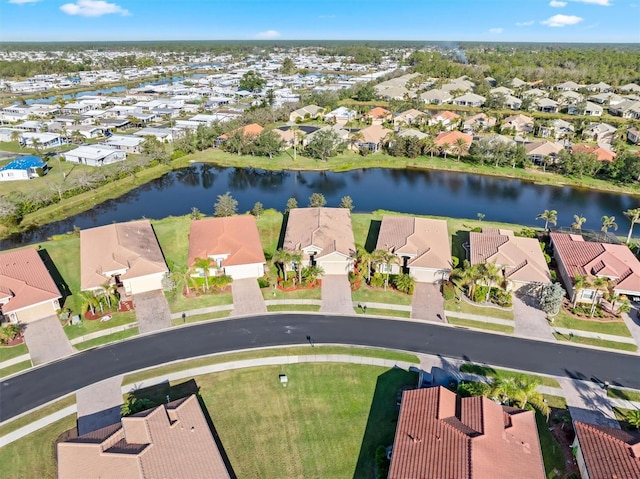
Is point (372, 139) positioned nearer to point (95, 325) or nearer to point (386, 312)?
point (386, 312)

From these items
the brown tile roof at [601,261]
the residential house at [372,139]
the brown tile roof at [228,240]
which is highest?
the residential house at [372,139]

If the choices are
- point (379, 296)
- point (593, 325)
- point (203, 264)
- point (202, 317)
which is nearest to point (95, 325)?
point (202, 317)

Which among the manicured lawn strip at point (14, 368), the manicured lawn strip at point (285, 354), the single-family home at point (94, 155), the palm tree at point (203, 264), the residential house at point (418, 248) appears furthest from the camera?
the single-family home at point (94, 155)

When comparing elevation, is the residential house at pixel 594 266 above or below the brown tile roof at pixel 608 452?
above

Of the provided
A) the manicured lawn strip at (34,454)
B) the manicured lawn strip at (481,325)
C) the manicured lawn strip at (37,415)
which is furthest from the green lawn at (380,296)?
the manicured lawn strip at (34,454)

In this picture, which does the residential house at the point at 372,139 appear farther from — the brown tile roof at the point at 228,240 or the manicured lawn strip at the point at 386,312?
the manicured lawn strip at the point at 386,312

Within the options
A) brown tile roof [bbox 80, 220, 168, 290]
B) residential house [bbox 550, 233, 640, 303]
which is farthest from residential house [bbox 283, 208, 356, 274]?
residential house [bbox 550, 233, 640, 303]

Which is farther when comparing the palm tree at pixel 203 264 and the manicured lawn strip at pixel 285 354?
the palm tree at pixel 203 264
